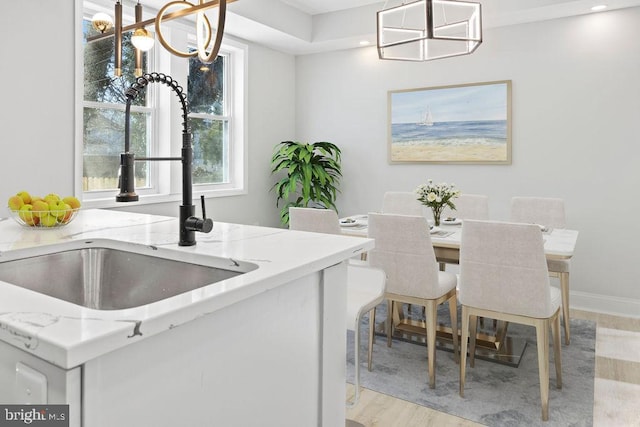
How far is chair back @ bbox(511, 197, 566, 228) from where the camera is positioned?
3.38 meters

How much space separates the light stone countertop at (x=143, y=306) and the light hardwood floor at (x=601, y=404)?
44.7 inches

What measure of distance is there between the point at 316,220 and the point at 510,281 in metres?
1.11

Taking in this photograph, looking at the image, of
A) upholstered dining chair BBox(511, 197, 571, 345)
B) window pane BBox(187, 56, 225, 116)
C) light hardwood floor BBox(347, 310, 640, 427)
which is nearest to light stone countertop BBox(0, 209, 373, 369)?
light hardwood floor BBox(347, 310, 640, 427)

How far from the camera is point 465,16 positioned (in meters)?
4.01

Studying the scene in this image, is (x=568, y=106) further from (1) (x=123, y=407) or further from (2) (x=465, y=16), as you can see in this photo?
(1) (x=123, y=407)

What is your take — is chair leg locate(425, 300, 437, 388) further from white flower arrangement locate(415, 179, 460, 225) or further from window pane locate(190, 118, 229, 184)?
window pane locate(190, 118, 229, 184)

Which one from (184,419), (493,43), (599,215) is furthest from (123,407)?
(493,43)

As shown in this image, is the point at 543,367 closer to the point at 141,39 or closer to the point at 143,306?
the point at 143,306

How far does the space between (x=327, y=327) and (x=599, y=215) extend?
3.43m

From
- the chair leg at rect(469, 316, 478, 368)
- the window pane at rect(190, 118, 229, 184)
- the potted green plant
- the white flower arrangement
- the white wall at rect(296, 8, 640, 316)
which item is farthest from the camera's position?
the potted green plant

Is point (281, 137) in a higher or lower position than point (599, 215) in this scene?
higher

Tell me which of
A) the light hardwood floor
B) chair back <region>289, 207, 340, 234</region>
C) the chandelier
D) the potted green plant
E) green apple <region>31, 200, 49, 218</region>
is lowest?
the light hardwood floor

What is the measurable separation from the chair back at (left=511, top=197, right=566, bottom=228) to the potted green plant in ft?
6.26

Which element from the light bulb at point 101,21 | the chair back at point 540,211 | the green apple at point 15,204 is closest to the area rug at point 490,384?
the chair back at point 540,211
